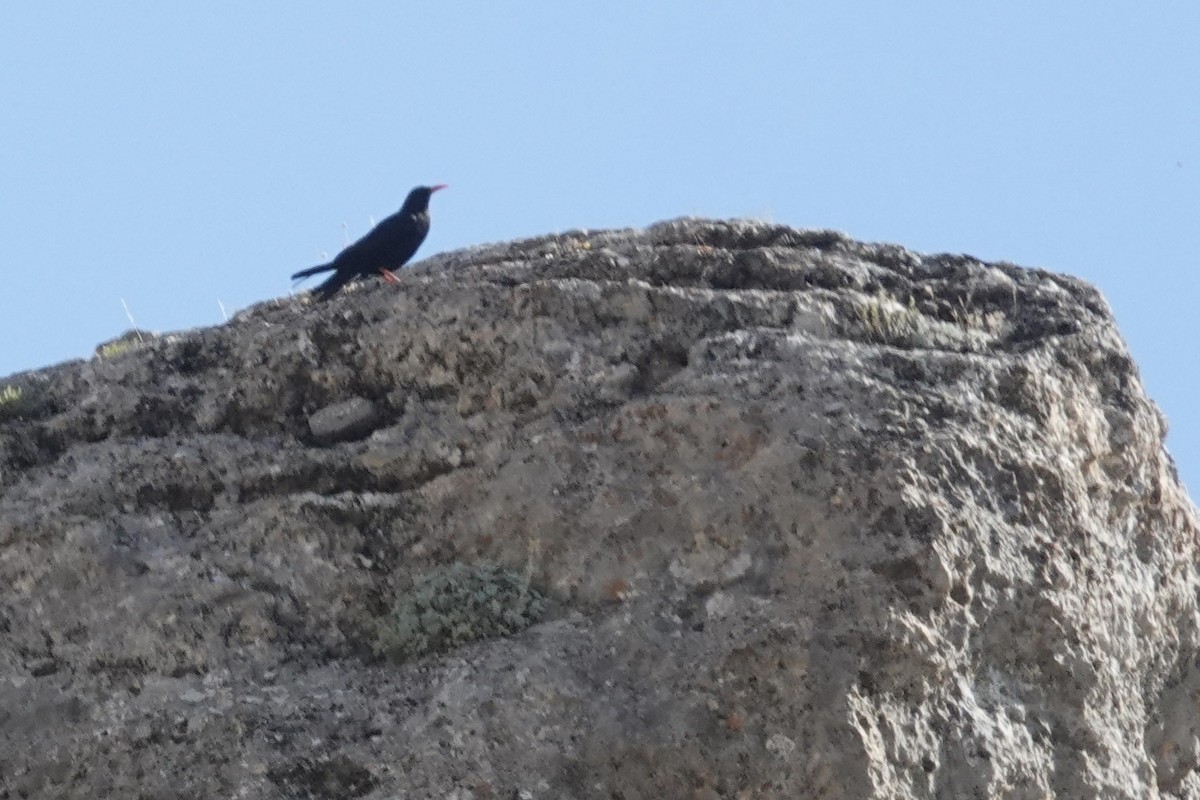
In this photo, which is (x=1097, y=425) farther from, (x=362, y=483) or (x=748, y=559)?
(x=362, y=483)

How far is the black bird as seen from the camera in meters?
9.88

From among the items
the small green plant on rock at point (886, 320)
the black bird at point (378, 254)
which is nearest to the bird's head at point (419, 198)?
the black bird at point (378, 254)

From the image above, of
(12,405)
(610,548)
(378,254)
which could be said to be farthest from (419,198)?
(610,548)

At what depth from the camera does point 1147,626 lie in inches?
316

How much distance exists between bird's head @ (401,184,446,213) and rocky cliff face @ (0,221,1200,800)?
2.62m

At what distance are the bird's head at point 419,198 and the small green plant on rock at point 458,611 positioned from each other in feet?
15.3

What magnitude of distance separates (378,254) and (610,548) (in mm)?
3386

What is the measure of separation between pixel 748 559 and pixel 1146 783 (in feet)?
7.41

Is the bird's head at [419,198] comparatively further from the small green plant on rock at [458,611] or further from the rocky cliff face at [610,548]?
the small green plant on rock at [458,611]

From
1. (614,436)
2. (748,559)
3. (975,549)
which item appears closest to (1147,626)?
(975,549)

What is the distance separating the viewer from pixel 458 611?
7.30m

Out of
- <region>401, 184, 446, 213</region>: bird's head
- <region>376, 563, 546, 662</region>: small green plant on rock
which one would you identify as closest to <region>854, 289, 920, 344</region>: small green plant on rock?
<region>376, 563, 546, 662</region>: small green plant on rock

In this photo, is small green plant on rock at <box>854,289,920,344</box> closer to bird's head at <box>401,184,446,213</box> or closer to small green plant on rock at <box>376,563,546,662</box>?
small green plant on rock at <box>376,563,546,662</box>

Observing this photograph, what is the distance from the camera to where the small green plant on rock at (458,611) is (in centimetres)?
723
